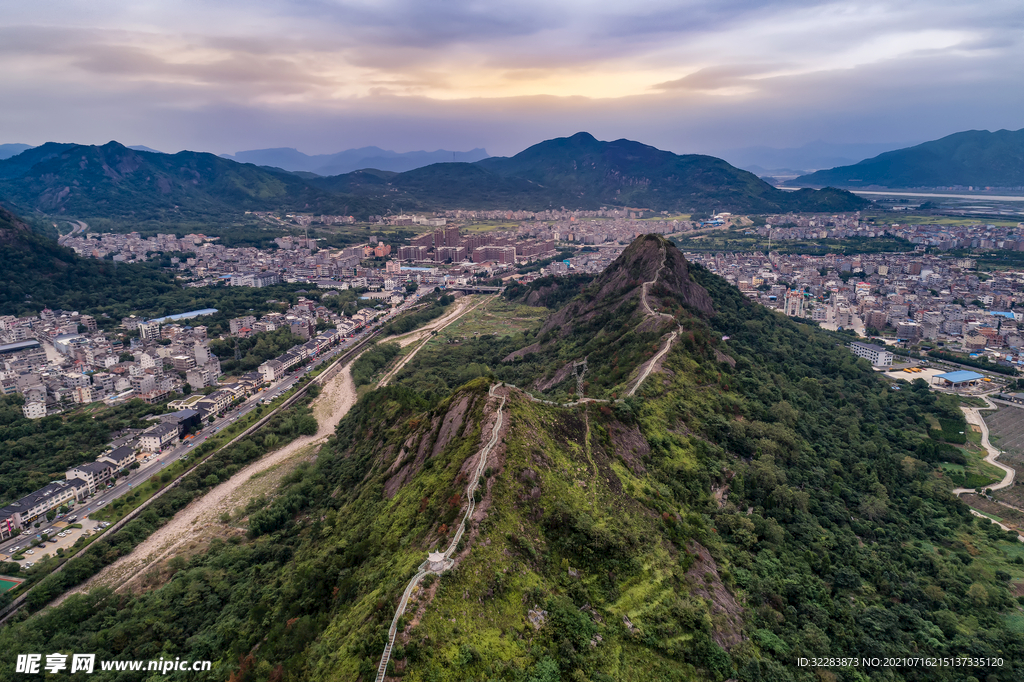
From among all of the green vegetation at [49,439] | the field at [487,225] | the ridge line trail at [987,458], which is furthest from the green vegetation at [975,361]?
the field at [487,225]

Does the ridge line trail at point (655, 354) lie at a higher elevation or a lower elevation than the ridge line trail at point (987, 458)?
higher

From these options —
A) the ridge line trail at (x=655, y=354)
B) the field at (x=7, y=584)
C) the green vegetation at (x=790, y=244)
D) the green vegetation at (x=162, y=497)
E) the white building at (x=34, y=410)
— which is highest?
the green vegetation at (x=790, y=244)

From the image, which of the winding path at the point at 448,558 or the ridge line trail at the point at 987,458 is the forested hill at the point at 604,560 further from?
the ridge line trail at the point at 987,458

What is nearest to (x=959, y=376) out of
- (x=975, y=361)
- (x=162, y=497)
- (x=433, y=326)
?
(x=975, y=361)

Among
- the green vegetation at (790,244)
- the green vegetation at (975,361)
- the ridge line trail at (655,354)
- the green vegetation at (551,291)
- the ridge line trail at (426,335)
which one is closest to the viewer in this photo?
the ridge line trail at (655,354)

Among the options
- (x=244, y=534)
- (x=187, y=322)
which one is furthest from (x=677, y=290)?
(x=187, y=322)

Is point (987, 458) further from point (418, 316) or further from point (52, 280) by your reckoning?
point (52, 280)

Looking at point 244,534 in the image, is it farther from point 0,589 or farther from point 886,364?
point 886,364
